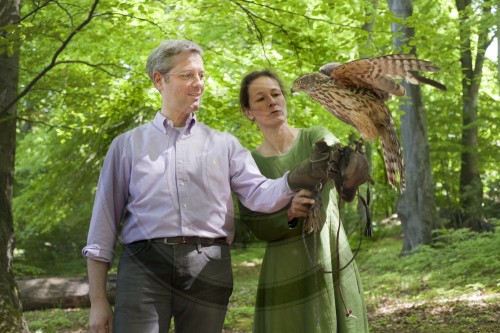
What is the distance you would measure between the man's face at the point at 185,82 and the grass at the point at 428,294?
224 cm

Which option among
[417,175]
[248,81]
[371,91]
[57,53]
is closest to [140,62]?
[57,53]

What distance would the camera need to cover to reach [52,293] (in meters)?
8.84

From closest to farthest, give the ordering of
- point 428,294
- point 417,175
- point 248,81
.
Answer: point 248,81 → point 428,294 → point 417,175

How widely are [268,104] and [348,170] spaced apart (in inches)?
27.4

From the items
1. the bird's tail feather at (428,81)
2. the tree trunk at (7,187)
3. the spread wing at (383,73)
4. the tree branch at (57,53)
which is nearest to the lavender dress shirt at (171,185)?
the spread wing at (383,73)

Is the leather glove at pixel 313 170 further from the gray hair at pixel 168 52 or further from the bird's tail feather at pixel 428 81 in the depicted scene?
the gray hair at pixel 168 52

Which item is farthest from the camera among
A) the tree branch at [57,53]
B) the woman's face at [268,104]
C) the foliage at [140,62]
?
the foliage at [140,62]

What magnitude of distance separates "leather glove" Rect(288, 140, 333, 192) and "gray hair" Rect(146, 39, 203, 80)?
599mm

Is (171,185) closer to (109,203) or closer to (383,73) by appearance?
(109,203)

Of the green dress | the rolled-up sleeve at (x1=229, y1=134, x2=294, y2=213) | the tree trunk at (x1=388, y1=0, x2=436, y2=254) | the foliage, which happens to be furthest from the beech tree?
the rolled-up sleeve at (x1=229, y1=134, x2=294, y2=213)

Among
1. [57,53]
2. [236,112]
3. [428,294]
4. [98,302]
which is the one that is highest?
[57,53]

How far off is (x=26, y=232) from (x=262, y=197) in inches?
450

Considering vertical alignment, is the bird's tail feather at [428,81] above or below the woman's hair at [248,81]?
below

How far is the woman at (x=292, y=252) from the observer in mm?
1986
